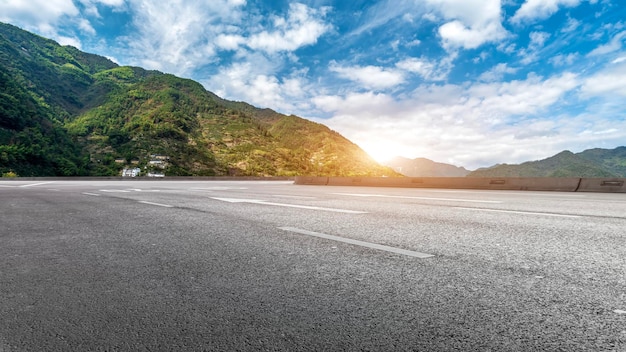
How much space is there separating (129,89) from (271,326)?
719 ft

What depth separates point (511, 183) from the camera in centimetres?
1780

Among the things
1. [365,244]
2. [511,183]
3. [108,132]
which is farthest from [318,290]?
[108,132]

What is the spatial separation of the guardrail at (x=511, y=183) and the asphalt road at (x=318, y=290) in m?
13.1

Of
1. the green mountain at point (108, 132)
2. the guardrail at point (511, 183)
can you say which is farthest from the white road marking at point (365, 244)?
the green mountain at point (108, 132)

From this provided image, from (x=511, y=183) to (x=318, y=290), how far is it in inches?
711

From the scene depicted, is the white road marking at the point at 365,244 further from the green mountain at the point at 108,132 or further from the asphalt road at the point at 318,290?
the green mountain at the point at 108,132

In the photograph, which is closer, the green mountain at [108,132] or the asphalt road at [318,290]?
the asphalt road at [318,290]

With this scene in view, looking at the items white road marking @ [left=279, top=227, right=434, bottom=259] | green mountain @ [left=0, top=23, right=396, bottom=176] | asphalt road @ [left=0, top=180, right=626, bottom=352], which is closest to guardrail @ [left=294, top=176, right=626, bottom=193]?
asphalt road @ [left=0, top=180, right=626, bottom=352]

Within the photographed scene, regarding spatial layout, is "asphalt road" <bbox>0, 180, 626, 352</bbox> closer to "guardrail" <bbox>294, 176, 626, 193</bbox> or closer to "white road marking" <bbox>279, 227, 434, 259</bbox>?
"white road marking" <bbox>279, 227, 434, 259</bbox>

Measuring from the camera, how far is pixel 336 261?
3.24 metres

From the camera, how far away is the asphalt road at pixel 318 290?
1.76 metres

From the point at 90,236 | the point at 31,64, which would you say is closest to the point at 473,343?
the point at 90,236

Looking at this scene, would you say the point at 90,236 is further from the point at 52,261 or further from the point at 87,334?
the point at 87,334

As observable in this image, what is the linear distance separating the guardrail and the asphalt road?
13135 mm
